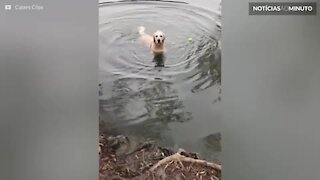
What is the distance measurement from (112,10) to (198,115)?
25 cm

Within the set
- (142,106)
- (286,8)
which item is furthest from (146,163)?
(286,8)

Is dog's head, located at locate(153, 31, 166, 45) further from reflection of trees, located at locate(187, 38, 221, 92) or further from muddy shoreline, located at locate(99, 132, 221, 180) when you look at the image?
muddy shoreline, located at locate(99, 132, 221, 180)

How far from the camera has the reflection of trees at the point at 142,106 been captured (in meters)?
0.70

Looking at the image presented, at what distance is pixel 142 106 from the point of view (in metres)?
0.70

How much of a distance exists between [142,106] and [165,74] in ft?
0.24

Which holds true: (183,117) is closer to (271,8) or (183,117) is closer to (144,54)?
(144,54)

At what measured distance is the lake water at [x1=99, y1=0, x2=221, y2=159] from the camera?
69 cm

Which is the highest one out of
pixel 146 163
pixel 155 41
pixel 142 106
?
pixel 155 41

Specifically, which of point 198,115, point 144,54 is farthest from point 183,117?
point 144,54

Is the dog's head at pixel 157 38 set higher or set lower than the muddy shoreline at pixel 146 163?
higher

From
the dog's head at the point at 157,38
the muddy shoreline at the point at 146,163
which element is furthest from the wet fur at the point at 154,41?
the muddy shoreline at the point at 146,163

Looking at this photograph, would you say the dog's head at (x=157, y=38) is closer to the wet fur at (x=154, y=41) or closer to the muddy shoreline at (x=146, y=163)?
the wet fur at (x=154, y=41)

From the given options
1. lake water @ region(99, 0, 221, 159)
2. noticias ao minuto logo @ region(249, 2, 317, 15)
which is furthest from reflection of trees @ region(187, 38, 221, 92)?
noticias ao minuto logo @ region(249, 2, 317, 15)

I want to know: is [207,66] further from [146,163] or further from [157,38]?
[146,163]
